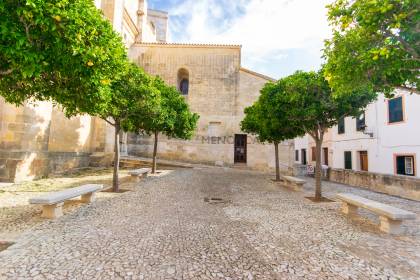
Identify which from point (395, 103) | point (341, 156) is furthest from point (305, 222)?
point (341, 156)

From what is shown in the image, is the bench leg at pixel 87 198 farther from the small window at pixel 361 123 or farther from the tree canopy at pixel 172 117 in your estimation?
the small window at pixel 361 123

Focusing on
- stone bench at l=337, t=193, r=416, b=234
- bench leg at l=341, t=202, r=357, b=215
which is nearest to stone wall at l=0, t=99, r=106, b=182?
bench leg at l=341, t=202, r=357, b=215

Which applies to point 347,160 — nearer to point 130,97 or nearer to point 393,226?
point 393,226

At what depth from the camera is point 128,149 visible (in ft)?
68.4

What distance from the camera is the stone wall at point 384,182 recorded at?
10289mm

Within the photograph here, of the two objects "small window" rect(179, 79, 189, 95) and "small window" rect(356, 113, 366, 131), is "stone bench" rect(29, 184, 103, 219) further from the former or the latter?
"small window" rect(356, 113, 366, 131)

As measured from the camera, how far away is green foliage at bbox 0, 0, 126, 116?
3416mm

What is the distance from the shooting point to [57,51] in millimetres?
3842

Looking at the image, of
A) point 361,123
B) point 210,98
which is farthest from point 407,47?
point 210,98

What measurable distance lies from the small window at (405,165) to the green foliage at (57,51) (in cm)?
1712

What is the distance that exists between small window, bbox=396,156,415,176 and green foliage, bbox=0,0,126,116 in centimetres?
1712

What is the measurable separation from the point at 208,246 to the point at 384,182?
39.0 ft

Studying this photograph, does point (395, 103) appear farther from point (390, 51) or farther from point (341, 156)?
point (390, 51)

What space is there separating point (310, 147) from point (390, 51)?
82.1 feet
